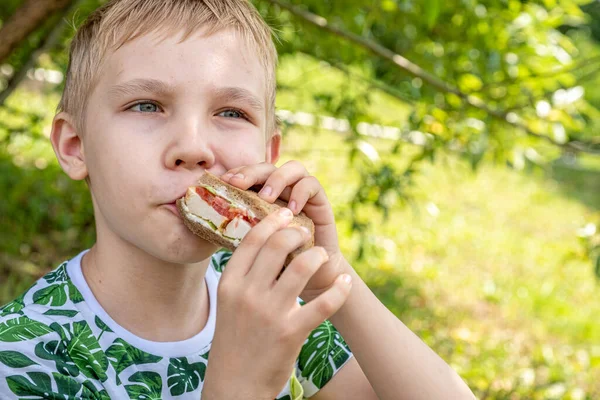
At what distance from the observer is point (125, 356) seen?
5.68 feet

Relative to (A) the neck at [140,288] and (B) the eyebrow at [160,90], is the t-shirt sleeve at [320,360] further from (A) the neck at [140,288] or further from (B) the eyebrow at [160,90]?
(B) the eyebrow at [160,90]

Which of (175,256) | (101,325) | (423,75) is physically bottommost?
(423,75)

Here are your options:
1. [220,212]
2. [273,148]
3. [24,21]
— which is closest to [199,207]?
[220,212]

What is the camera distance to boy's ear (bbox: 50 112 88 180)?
74.5 inches

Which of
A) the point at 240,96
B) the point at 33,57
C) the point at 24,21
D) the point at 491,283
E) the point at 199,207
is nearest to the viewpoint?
the point at 199,207

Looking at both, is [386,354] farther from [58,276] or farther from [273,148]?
[58,276]

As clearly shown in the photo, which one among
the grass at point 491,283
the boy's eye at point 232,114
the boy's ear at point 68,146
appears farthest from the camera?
the grass at point 491,283

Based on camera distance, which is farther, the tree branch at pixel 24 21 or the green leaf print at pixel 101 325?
the tree branch at pixel 24 21

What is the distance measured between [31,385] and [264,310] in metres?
0.56

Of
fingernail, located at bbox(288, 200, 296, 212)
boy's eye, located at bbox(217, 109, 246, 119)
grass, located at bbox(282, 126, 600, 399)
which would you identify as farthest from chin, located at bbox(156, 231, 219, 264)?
grass, located at bbox(282, 126, 600, 399)

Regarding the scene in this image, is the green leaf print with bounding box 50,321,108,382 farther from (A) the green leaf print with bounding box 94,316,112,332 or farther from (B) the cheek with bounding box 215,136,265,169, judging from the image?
(B) the cheek with bounding box 215,136,265,169

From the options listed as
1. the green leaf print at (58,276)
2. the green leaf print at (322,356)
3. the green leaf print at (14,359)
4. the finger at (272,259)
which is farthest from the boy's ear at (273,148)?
the green leaf print at (14,359)

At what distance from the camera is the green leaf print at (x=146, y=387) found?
170 cm

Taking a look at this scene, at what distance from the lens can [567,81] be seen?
347 cm
